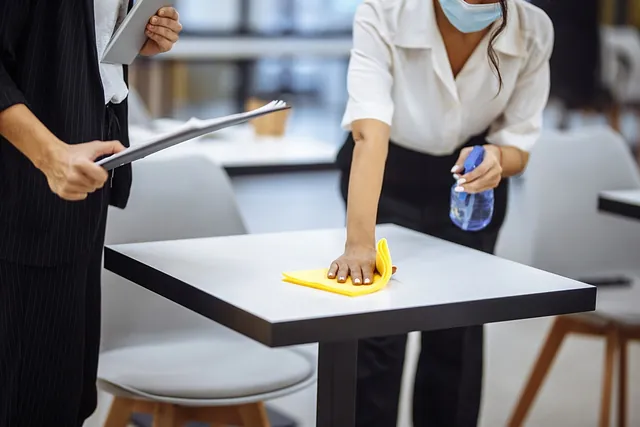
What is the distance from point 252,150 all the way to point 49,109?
1651 mm

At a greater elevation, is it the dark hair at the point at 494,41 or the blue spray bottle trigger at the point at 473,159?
the dark hair at the point at 494,41

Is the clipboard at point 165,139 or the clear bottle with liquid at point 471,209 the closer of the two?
the clipboard at point 165,139

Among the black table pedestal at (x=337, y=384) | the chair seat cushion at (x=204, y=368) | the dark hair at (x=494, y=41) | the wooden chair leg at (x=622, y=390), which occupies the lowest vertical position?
the wooden chair leg at (x=622, y=390)

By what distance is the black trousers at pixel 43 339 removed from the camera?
167cm

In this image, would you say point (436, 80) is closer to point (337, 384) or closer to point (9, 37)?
point (337, 384)

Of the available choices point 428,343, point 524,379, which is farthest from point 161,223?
point 524,379

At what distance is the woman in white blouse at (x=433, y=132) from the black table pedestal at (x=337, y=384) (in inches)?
4.4

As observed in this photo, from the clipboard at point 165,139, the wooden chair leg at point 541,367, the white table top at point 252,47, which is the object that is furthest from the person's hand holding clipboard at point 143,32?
the white table top at point 252,47

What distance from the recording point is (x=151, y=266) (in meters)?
1.75

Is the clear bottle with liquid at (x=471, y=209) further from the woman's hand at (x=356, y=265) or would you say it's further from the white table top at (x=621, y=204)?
the white table top at (x=621, y=204)

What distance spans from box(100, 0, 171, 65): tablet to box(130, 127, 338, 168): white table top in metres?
1.07

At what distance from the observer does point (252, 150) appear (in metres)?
3.29

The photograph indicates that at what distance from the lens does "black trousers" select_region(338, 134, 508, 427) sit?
225cm

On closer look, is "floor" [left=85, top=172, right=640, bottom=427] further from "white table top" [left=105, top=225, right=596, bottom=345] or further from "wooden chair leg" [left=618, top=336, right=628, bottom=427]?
"white table top" [left=105, top=225, right=596, bottom=345]
